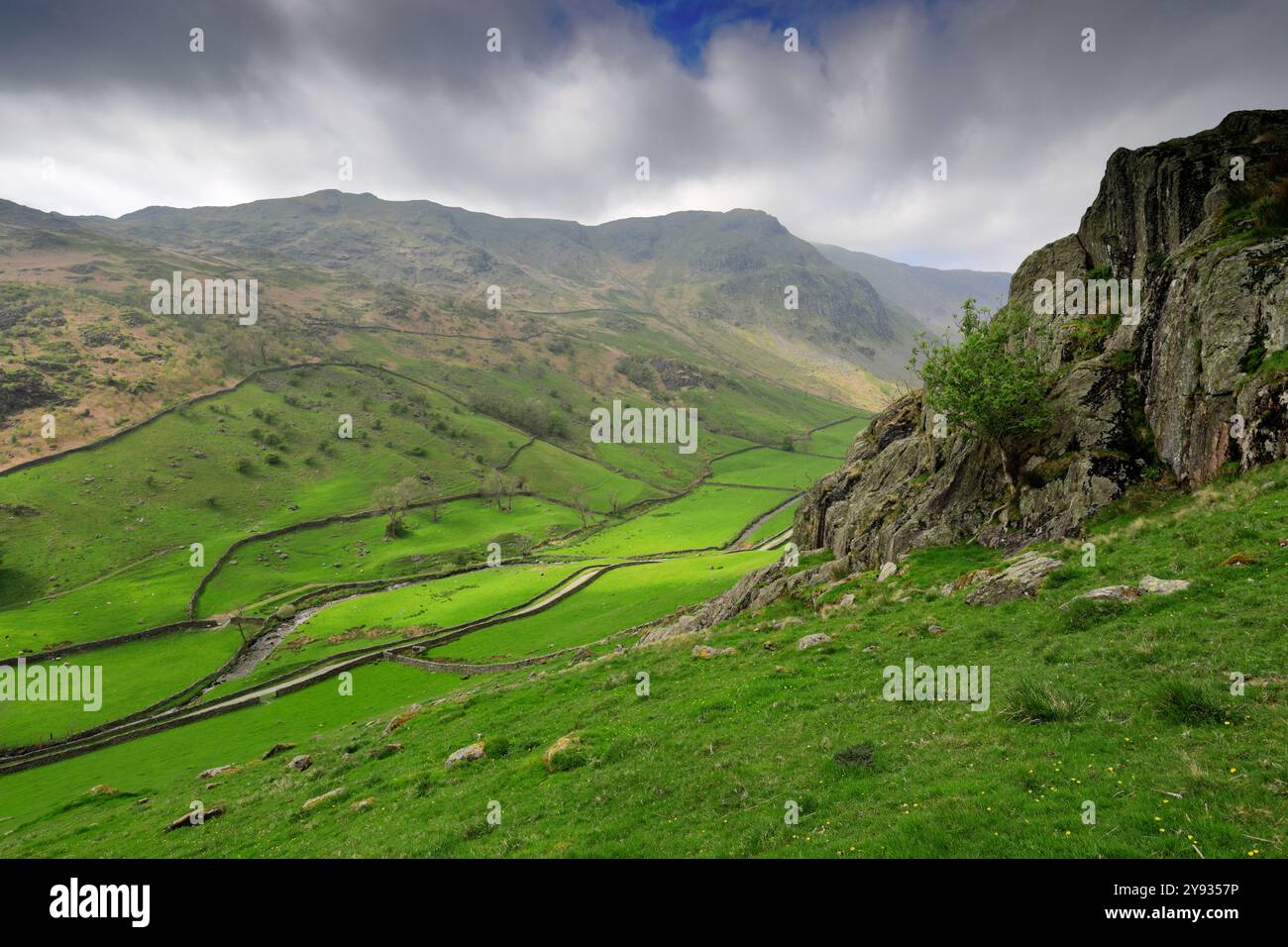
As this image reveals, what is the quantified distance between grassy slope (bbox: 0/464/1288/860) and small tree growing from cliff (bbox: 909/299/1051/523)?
6848 millimetres

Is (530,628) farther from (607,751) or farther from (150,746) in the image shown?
(607,751)

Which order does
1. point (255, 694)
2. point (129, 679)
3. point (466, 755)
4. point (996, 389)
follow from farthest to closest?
point (129, 679) < point (255, 694) < point (996, 389) < point (466, 755)

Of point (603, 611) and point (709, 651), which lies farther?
point (603, 611)

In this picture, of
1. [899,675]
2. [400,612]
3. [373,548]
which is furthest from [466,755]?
[373,548]

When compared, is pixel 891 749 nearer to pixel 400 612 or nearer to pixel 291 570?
pixel 400 612

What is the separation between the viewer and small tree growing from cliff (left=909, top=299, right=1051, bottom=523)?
31.5 meters

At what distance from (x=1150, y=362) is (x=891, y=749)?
3053 cm

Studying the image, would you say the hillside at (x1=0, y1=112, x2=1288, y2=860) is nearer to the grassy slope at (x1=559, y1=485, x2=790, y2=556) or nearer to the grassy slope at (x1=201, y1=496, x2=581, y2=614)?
the grassy slope at (x1=201, y1=496, x2=581, y2=614)

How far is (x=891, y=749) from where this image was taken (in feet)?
47.5

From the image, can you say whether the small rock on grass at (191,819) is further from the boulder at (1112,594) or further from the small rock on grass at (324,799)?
the boulder at (1112,594)

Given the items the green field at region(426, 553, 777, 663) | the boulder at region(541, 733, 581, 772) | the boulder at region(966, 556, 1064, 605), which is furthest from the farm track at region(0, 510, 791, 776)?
the boulder at region(966, 556, 1064, 605)

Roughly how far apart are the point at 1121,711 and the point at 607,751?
48.8 feet

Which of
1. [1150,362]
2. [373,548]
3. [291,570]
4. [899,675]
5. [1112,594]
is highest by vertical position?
[1150,362]
